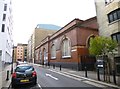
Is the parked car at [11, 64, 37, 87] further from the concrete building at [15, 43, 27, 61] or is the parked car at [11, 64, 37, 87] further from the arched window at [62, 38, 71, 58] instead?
the concrete building at [15, 43, 27, 61]

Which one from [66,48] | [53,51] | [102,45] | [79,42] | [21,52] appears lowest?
[102,45]

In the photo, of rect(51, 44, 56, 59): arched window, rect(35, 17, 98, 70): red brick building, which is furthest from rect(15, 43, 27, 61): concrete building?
rect(35, 17, 98, 70): red brick building

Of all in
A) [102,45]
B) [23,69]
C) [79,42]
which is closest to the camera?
[23,69]

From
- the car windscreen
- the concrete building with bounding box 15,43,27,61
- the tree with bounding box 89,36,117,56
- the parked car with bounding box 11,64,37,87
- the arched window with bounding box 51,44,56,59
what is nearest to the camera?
the parked car with bounding box 11,64,37,87

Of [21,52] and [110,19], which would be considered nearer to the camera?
[110,19]

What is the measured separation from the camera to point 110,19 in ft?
63.1

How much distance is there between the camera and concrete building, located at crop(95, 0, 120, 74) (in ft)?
58.0

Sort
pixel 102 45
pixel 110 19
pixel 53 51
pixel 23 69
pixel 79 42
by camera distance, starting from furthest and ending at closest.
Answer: pixel 53 51 < pixel 79 42 < pixel 110 19 < pixel 102 45 < pixel 23 69

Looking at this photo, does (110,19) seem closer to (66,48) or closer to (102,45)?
(102,45)

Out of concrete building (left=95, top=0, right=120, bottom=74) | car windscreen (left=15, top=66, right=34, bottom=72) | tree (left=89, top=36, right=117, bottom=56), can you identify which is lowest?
car windscreen (left=15, top=66, right=34, bottom=72)

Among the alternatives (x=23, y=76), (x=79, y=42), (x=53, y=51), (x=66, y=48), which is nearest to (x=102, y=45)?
(x=23, y=76)

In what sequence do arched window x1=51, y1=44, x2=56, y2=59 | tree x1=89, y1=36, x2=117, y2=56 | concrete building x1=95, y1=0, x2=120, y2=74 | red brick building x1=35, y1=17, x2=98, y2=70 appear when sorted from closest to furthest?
tree x1=89, y1=36, x2=117, y2=56 → concrete building x1=95, y1=0, x2=120, y2=74 → red brick building x1=35, y1=17, x2=98, y2=70 → arched window x1=51, y1=44, x2=56, y2=59

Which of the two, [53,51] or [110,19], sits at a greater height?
[110,19]

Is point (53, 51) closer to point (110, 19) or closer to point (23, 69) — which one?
point (110, 19)
